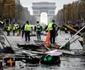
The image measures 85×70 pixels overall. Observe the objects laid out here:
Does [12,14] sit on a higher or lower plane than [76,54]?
lower

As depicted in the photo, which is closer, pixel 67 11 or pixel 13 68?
pixel 13 68

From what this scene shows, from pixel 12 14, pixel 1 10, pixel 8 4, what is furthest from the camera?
pixel 12 14

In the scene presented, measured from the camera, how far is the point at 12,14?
128 metres

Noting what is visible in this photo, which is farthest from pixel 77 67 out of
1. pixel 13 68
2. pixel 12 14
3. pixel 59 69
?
pixel 12 14

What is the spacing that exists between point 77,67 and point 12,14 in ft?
375

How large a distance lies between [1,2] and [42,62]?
Result: 88.5m

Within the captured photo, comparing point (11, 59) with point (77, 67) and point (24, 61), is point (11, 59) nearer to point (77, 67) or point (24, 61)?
point (24, 61)

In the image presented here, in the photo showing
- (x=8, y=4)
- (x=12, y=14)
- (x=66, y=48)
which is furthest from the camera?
(x=12, y=14)

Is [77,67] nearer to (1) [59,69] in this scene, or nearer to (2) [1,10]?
(1) [59,69]

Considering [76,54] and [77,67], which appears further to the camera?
[76,54]

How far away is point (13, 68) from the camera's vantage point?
45.0ft

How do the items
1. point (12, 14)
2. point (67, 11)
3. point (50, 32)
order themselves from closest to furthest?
point (50, 32)
point (12, 14)
point (67, 11)

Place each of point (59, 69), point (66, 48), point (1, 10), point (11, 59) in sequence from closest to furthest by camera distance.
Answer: point (59, 69) → point (11, 59) → point (66, 48) → point (1, 10)

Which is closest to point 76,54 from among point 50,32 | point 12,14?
point 50,32
